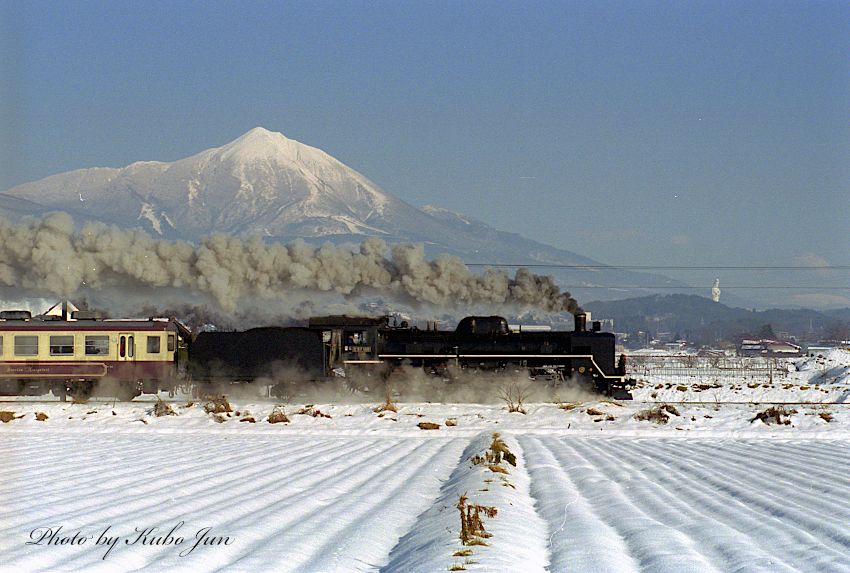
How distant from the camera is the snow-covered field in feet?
37.4

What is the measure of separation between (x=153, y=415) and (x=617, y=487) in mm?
21201

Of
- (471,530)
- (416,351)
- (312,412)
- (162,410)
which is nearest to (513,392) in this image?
(416,351)

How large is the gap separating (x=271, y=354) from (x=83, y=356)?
7.53 meters

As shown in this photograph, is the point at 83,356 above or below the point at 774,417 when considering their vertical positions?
above

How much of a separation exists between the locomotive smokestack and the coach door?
19.1 metres

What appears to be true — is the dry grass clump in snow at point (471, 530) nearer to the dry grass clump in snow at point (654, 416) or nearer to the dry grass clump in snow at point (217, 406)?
the dry grass clump in snow at point (654, 416)

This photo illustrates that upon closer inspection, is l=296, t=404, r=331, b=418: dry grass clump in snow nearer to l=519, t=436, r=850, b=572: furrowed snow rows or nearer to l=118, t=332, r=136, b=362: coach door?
l=118, t=332, r=136, b=362: coach door

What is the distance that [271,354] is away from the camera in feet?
136

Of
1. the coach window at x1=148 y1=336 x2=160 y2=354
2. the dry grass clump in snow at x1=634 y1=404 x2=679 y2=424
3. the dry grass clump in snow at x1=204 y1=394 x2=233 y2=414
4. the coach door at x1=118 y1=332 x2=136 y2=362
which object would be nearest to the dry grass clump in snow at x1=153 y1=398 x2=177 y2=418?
the dry grass clump in snow at x1=204 y1=394 x2=233 y2=414

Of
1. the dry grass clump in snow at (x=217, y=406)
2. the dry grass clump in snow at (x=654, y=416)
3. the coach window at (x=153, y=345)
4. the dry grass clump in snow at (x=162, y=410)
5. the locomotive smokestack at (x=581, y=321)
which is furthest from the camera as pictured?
the locomotive smokestack at (x=581, y=321)

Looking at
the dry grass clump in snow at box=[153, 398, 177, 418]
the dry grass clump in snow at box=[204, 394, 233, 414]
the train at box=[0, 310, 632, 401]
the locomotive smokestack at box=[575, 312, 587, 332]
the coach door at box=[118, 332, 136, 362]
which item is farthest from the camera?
the locomotive smokestack at box=[575, 312, 587, 332]

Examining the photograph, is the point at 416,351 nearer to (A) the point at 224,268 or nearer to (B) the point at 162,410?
(B) the point at 162,410

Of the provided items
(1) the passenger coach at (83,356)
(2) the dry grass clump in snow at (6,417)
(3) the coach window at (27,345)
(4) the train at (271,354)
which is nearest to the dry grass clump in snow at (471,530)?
(2) the dry grass clump in snow at (6,417)

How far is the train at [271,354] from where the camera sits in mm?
40156
